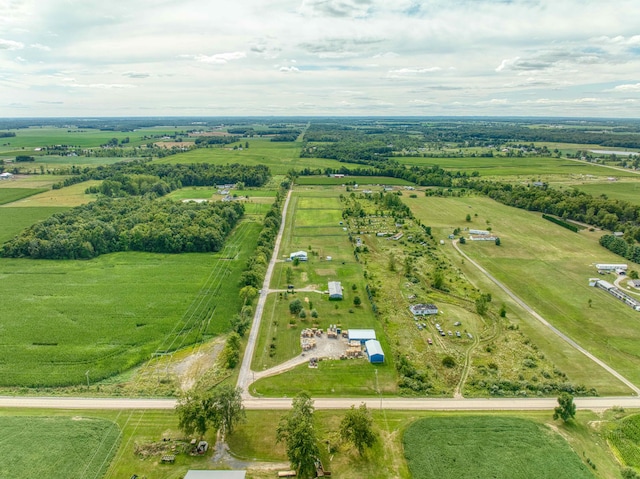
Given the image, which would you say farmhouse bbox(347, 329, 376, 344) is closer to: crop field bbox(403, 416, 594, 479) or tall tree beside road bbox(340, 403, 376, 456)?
crop field bbox(403, 416, 594, 479)

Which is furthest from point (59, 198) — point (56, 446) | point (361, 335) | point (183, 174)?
point (361, 335)

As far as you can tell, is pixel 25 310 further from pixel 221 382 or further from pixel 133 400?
pixel 221 382

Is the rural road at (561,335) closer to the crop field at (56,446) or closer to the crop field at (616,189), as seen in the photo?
the crop field at (56,446)

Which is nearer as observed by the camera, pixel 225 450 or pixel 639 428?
pixel 225 450

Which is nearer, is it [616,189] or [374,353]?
[374,353]

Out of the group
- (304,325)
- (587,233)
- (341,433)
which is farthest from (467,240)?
(341,433)

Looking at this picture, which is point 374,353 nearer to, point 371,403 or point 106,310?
point 371,403
